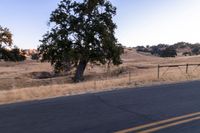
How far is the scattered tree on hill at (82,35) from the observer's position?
→ 3169cm

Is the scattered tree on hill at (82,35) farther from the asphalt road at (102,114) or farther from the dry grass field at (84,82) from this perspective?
the asphalt road at (102,114)

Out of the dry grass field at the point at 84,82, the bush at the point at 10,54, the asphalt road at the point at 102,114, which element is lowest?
the dry grass field at the point at 84,82

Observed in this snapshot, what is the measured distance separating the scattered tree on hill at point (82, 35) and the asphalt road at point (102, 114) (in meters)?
19.4

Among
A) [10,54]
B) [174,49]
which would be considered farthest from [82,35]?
[174,49]

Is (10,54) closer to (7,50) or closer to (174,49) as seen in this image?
(7,50)

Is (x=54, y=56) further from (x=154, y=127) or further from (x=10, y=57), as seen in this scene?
(x=154, y=127)

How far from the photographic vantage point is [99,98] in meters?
12.2

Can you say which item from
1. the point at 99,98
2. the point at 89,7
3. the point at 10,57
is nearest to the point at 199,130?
the point at 99,98

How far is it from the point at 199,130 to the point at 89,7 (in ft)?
84.5

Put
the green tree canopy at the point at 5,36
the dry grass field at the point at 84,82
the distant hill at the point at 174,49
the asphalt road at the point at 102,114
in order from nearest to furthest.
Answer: the asphalt road at the point at 102,114 → the dry grass field at the point at 84,82 → the green tree canopy at the point at 5,36 → the distant hill at the point at 174,49

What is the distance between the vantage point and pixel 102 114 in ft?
30.0

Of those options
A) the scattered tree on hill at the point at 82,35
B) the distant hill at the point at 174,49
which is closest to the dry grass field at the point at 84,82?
the scattered tree on hill at the point at 82,35

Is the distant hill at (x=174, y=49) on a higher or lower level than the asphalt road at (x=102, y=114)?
higher

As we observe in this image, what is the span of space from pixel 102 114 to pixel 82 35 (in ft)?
77.0
